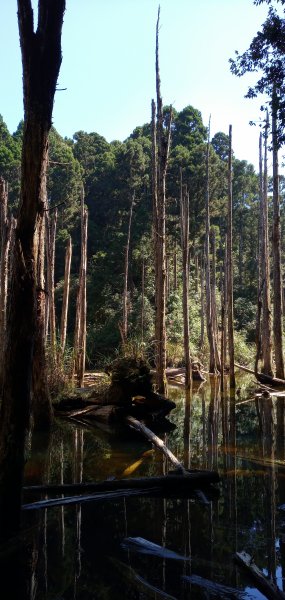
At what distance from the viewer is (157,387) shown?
14.7 metres

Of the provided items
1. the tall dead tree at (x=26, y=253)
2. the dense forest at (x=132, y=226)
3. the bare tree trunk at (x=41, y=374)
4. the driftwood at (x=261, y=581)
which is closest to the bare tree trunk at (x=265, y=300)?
the dense forest at (x=132, y=226)

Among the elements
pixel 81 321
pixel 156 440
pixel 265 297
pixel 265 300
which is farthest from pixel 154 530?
pixel 265 300

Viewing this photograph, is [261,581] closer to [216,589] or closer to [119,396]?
[216,589]

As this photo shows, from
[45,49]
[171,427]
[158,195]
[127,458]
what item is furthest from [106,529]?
[158,195]

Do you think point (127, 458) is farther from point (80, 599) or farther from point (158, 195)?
point (158, 195)

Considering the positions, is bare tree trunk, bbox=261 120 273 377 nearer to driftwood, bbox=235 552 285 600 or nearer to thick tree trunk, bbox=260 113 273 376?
thick tree trunk, bbox=260 113 273 376

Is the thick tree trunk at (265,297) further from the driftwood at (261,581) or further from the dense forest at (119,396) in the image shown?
the driftwood at (261,581)

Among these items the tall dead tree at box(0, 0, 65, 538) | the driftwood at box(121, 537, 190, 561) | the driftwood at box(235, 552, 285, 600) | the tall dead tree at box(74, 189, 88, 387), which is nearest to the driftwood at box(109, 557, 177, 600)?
the driftwood at box(121, 537, 190, 561)

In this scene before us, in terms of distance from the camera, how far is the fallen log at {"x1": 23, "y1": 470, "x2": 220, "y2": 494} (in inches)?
243

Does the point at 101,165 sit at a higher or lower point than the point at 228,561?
higher

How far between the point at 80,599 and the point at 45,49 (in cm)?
488

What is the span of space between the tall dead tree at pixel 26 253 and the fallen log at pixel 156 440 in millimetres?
2677

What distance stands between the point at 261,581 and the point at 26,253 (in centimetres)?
343

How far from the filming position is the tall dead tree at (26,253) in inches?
186
